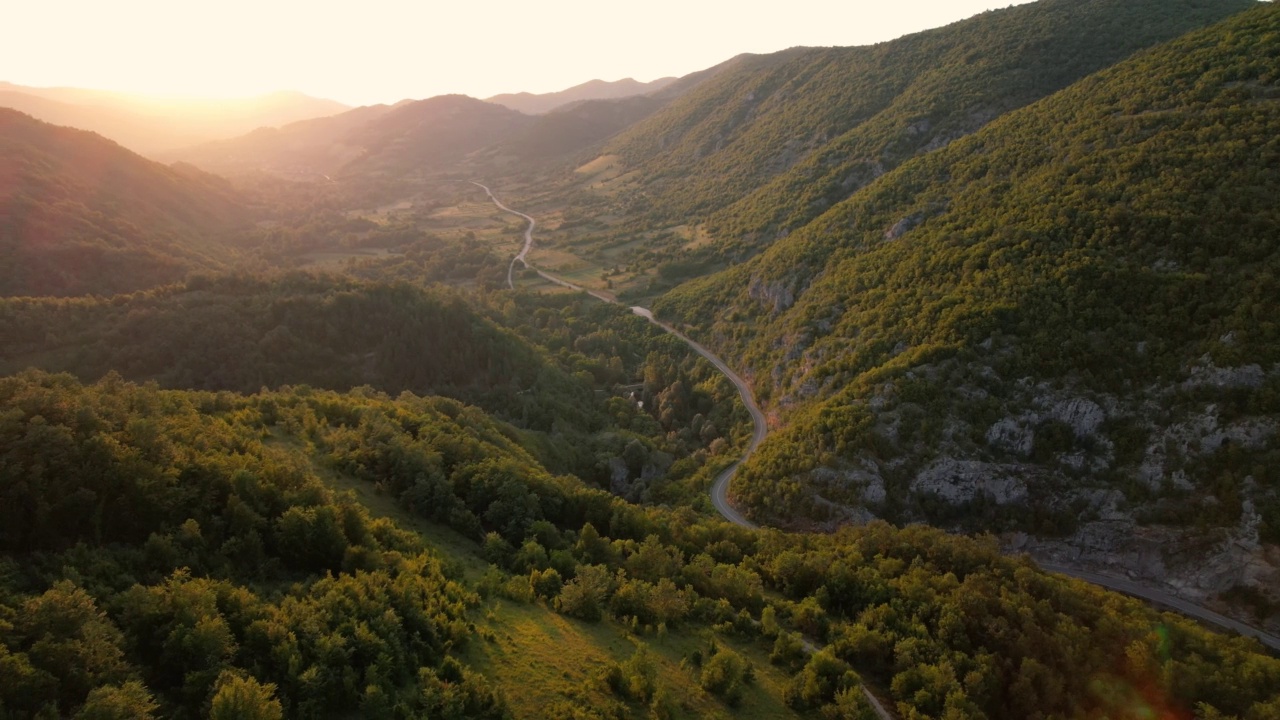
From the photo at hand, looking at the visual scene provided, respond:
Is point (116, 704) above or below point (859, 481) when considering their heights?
above

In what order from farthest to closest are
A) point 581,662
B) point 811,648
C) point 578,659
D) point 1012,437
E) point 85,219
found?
1. point 85,219
2. point 1012,437
3. point 811,648
4. point 578,659
5. point 581,662

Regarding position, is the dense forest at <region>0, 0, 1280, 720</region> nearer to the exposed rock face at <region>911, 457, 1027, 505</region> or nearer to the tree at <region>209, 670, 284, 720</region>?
the tree at <region>209, 670, 284, 720</region>

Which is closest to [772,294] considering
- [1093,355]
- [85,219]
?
[1093,355]

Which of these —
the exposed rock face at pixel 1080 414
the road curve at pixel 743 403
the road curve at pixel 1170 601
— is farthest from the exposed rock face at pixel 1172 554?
the road curve at pixel 743 403

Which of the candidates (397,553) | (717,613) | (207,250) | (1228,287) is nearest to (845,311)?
(1228,287)

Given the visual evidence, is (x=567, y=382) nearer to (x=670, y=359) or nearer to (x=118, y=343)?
(x=670, y=359)

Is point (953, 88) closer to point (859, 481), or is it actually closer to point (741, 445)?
point (741, 445)

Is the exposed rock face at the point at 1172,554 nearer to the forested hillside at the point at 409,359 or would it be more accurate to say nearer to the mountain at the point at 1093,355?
the mountain at the point at 1093,355
